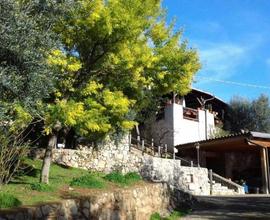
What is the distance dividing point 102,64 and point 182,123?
70.1 ft

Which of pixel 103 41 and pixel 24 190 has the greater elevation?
pixel 103 41

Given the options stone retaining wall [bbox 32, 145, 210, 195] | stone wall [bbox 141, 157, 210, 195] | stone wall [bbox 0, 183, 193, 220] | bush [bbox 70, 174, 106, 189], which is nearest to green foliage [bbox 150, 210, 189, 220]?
stone wall [bbox 0, 183, 193, 220]

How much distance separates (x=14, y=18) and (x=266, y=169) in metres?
21.5

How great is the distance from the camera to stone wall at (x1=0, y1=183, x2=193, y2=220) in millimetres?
9523

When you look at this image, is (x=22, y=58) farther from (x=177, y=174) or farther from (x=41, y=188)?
(x=177, y=174)

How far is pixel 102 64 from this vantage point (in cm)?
1655

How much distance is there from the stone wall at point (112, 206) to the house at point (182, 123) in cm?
1738

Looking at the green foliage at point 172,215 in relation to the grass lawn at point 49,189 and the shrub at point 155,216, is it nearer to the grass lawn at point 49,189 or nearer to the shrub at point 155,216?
the shrub at point 155,216

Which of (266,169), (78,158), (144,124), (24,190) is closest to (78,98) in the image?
(24,190)

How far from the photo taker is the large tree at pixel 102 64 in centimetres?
1473

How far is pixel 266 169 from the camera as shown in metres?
28.1

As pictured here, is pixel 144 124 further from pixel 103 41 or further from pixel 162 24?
pixel 103 41

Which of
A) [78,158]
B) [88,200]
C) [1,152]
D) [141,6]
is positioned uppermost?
[141,6]

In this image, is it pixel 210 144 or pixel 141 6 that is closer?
pixel 141 6
